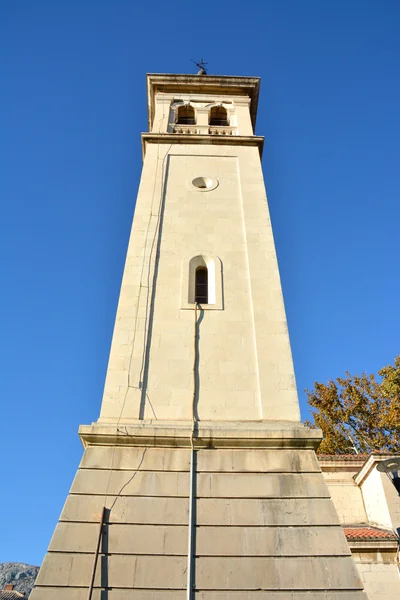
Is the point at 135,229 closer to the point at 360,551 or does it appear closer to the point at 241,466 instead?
the point at 241,466

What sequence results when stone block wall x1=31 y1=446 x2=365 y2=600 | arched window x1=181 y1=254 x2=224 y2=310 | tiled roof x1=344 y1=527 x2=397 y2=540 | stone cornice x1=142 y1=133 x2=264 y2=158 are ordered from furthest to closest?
stone cornice x1=142 y1=133 x2=264 y2=158 → tiled roof x1=344 y1=527 x2=397 y2=540 → arched window x1=181 y1=254 x2=224 y2=310 → stone block wall x1=31 y1=446 x2=365 y2=600

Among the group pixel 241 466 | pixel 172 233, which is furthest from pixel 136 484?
pixel 172 233

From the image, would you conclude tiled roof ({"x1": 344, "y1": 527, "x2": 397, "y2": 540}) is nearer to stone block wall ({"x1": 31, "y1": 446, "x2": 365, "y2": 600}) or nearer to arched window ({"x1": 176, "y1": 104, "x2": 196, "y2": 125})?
stone block wall ({"x1": 31, "y1": 446, "x2": 365, "y2": 600})

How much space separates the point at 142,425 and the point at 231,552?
2.80 metres

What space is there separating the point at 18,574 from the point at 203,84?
82771mm

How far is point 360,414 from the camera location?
88.5 ft

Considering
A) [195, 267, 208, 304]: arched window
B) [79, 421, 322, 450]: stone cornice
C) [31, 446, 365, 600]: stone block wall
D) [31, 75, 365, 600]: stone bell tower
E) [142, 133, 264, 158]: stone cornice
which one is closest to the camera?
[31, 446, 365, 600]: stone block wall

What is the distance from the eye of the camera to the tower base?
24.1 feet

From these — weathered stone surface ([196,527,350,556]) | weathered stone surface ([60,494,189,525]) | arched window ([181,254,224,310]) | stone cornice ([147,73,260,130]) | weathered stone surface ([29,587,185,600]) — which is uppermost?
stone cornice ([147,73,260,130])

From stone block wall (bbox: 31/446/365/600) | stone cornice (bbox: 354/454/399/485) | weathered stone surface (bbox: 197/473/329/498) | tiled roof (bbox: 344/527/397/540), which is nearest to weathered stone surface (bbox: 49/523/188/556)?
stone block wall (bbox: 31/446/365/600)

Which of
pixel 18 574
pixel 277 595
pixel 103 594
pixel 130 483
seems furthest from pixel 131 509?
pixel 18 574

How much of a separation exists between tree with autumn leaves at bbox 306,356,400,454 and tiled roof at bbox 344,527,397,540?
11.4m

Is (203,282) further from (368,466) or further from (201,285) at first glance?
(368,466)

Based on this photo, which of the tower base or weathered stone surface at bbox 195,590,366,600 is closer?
weathered stone surface at bbox 195,590,366,600
